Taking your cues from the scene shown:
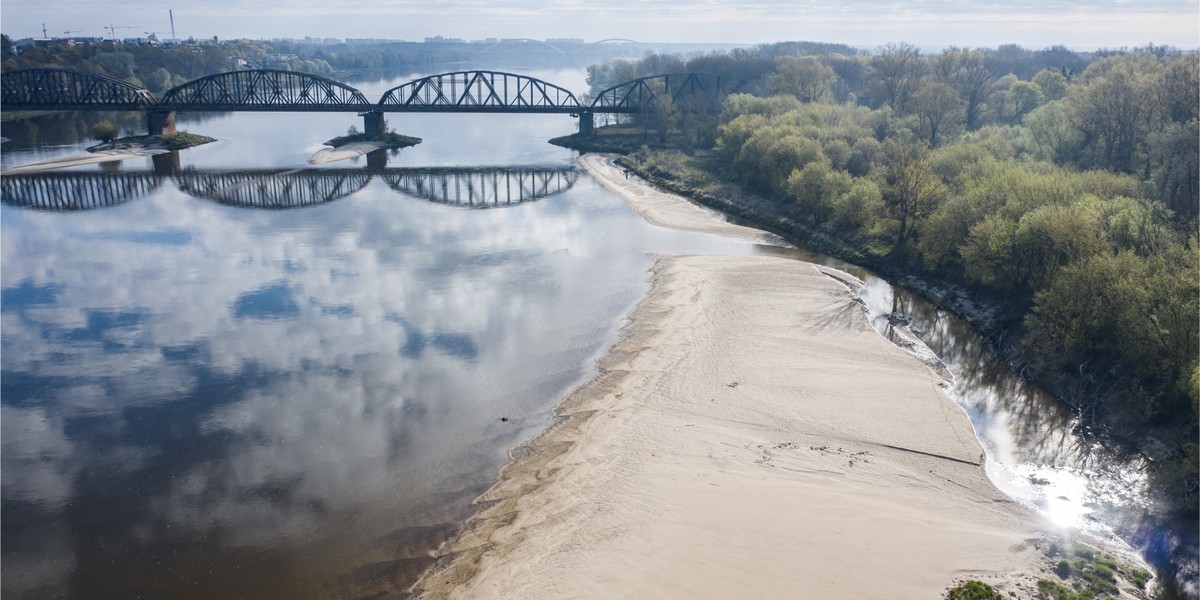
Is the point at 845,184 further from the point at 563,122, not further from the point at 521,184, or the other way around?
the point at 563,122

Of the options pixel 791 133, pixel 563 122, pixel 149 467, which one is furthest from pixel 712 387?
pixel 563 122

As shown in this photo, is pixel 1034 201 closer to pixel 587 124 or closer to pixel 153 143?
pixel 587 124

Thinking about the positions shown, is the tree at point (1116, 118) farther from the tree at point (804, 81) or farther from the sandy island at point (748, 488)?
the tree at point (804, 81)

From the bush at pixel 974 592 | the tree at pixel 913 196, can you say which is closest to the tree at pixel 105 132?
the tree at pixel 913 196

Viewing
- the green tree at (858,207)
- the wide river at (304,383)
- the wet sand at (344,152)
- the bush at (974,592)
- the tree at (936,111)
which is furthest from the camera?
the wet sand at (344,152)

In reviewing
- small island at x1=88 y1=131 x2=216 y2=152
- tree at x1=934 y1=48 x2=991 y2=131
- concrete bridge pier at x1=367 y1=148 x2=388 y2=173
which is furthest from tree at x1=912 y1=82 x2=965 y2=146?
small island at x1=88 y1=131 x2=216 y2=152

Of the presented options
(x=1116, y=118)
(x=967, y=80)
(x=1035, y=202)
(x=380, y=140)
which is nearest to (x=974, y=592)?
(x=1035, y=202)

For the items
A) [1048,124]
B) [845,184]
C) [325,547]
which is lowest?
[325,547]
